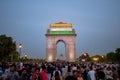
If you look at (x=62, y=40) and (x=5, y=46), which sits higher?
(x=62, y=40)

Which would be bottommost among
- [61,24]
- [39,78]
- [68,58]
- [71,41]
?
[39,78]

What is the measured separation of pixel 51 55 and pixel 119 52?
68.6 feet

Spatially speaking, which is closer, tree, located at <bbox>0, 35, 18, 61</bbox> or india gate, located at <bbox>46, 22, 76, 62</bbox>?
tree, located at <bbox>0, 35, 18, 61</bbox>

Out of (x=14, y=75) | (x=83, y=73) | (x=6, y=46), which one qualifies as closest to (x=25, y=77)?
(x=14, y=75)

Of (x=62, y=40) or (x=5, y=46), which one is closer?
(x=5, y=46)

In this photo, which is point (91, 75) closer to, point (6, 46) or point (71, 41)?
point (6, 46)

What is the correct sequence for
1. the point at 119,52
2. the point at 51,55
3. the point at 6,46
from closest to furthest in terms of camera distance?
the point at 6,46
the point at 51,55
the point at 119,52

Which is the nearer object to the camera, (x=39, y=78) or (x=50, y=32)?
(x=39, y=78)

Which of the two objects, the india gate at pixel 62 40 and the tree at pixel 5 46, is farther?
the india gate at pixel 62 40

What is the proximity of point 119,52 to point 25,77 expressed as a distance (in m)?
70.8

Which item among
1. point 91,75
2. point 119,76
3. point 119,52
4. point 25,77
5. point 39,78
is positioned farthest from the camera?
point 119,52

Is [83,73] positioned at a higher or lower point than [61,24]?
lower

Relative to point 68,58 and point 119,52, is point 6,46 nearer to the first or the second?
point 68,58

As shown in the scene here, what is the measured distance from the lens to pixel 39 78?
31.7 feet
